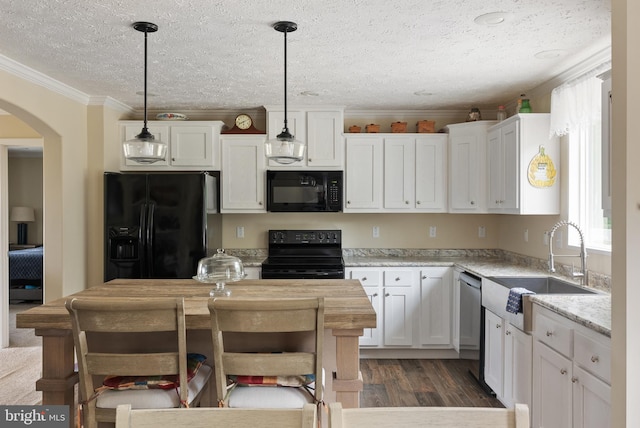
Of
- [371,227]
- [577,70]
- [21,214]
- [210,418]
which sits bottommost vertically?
[210,418]

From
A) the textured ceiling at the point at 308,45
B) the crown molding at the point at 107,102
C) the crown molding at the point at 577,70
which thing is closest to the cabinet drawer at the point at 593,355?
the textured ceiling at the point at 308,45

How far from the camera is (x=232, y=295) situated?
2307 mm

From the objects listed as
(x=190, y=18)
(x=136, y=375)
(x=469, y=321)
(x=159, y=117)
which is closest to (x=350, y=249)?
(x=469, y=321)

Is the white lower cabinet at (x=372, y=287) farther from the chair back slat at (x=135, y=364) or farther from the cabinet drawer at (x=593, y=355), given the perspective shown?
the chair back slat at (x=135, y=364)

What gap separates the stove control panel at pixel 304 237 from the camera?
4695 millimetres

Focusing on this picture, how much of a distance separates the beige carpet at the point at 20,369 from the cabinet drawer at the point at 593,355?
3.36 metres

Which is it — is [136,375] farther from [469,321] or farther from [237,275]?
[469,321]

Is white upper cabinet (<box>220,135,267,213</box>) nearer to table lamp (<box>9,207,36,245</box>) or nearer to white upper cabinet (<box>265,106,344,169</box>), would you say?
white upper cabinet (<box>265,106,344,169</box>)

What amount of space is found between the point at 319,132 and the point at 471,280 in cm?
196

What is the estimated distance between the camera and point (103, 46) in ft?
9.36

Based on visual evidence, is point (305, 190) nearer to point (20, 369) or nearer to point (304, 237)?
point (304, 237)

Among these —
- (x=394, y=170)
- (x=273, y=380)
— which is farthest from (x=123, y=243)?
(x=273, y=380)

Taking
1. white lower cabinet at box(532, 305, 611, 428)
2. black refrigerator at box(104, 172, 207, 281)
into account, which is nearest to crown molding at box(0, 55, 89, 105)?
black refrigerator at box(104, 172, 207, 281)

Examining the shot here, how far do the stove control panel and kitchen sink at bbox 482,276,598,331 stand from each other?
5.80ft
